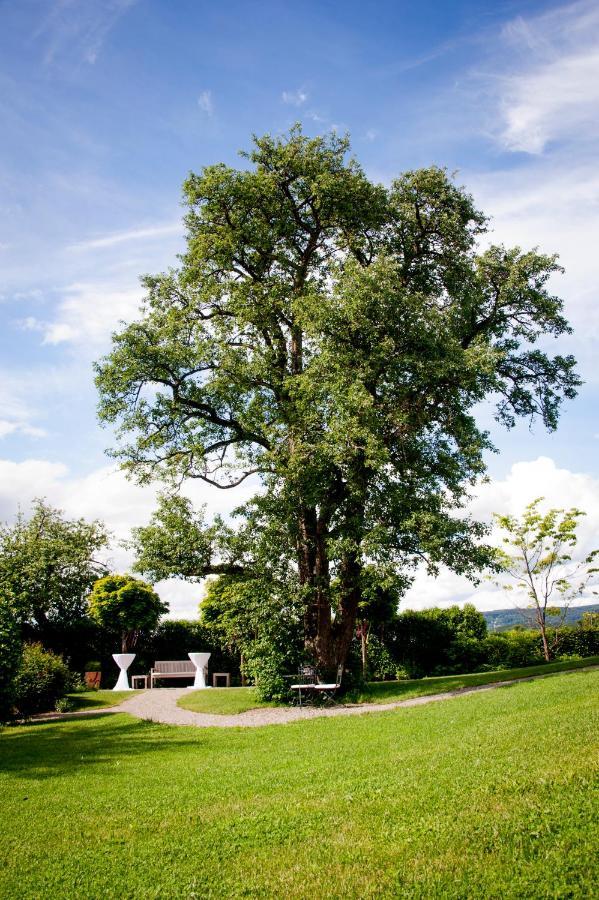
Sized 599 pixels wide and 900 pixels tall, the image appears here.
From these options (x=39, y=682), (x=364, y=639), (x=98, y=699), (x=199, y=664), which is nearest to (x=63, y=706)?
(x=39, y=682)

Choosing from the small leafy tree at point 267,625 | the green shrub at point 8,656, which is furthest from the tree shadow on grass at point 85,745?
the small leafy tree at point 267,625

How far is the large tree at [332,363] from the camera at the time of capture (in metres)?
15.7

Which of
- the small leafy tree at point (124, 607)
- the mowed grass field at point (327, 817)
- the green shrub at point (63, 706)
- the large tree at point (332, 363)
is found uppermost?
the large tree at point (332, 363)

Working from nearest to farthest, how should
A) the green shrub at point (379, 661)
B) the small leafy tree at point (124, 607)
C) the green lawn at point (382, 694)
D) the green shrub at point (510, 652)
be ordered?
the green lawn at point (382, 694) → the green shrub at point (379, 661) → the green shrub at point (510, 652) → the small leafy tree at point (124, 607)

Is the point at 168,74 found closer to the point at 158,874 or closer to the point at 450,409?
the point at 450,409

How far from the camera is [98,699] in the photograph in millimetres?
19766

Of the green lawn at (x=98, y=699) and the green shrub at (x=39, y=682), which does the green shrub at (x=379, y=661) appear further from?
the green shrub at (x=39, y=682)

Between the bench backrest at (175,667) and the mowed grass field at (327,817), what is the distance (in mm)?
15365

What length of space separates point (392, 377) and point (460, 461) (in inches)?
118

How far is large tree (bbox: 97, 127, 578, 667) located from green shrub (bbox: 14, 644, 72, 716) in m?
4.67

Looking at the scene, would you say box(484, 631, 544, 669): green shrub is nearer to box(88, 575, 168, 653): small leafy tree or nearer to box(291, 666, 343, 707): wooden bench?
box(291, 666, 343, 707): wooden bench

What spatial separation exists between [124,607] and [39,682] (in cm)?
867

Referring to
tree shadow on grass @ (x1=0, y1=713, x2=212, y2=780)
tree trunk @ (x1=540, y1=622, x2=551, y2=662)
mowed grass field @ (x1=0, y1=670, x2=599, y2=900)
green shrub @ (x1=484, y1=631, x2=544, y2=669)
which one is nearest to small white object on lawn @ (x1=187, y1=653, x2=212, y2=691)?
tree shadow on grass @ (x1=0, y1=713, x2=212, y2=780)

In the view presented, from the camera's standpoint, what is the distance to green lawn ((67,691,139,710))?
61.2 feet
